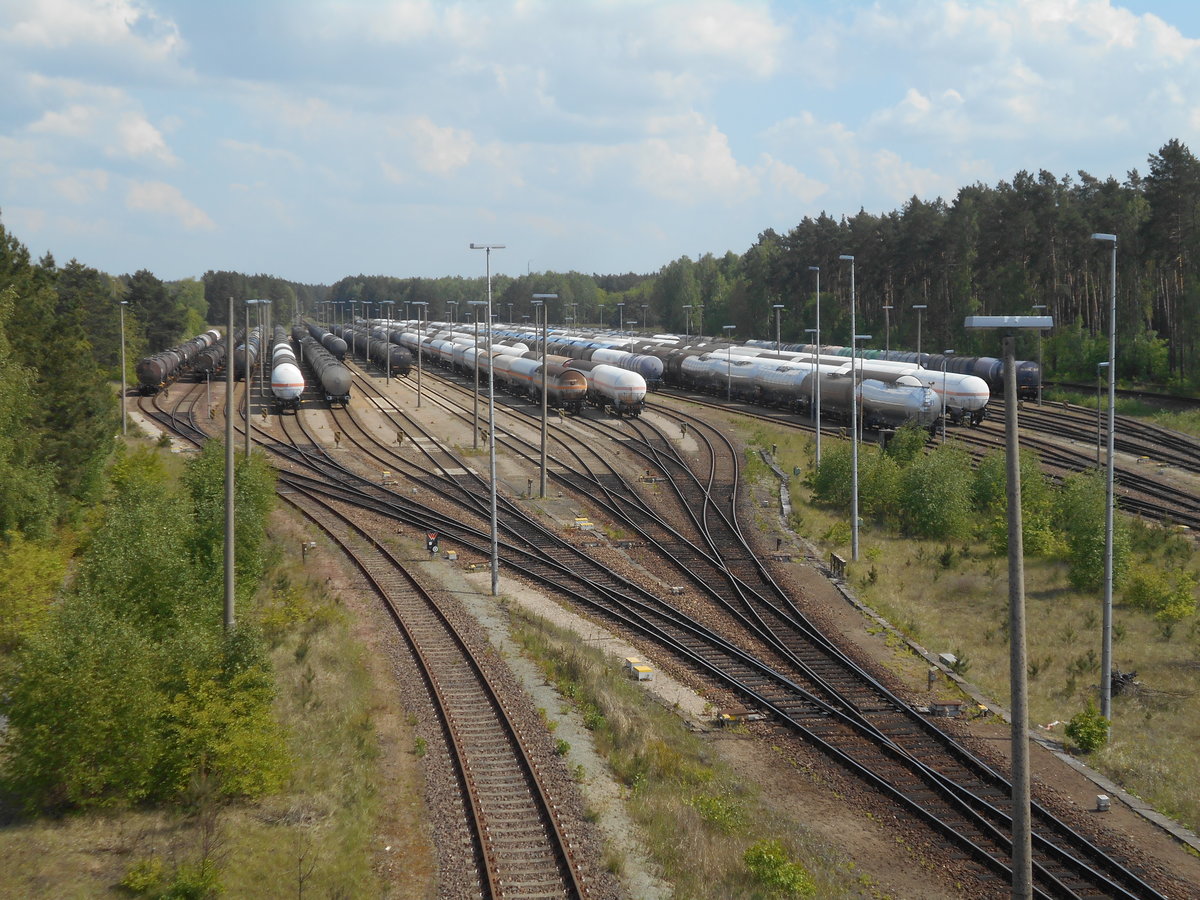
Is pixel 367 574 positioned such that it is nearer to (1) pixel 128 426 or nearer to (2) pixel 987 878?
(2) pixel 987 878

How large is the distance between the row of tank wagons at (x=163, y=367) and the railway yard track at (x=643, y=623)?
1767 cm

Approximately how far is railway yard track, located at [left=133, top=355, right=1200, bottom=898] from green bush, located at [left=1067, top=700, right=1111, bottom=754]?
7.34ft

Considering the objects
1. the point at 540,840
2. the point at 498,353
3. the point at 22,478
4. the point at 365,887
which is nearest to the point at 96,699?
the point at 365,887

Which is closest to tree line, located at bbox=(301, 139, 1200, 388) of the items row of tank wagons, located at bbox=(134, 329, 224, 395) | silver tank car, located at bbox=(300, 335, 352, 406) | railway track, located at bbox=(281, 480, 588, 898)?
silver tank car, located at bbox=(300, 335, 352, 406)

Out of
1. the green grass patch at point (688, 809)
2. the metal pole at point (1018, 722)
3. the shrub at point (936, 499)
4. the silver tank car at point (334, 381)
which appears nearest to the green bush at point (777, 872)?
the green grass patch at point (688, 809)

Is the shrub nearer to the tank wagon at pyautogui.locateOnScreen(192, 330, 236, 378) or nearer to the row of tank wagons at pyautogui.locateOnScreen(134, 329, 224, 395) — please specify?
the tank wagon at pyautogui.locateOnScreen(192, 330, 236, 378)

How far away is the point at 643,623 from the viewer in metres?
25.7

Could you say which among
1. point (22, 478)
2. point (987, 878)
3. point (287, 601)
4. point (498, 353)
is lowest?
point (987, 878)

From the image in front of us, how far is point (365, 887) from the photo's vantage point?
1319cm

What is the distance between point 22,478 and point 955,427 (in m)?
44.7

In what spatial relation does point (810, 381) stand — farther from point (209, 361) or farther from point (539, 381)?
point (209, 361)

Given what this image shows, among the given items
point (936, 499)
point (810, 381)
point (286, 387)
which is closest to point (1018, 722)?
point (936, 499)

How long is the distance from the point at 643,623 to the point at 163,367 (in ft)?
196

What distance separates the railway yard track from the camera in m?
15.0
